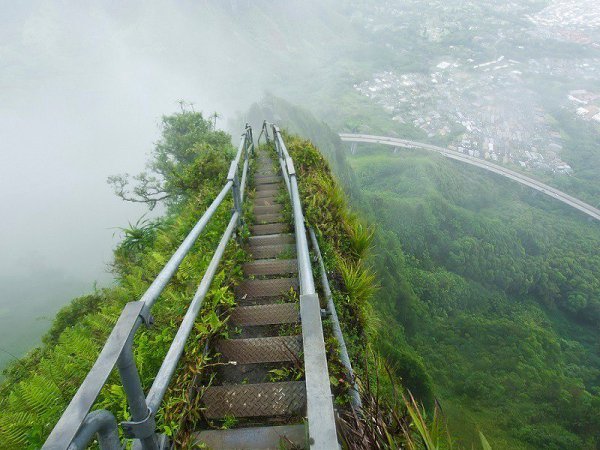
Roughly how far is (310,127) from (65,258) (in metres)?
63.1

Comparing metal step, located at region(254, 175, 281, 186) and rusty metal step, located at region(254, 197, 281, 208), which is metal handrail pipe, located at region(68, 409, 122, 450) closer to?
rusty metal step, located at region(254, 197, 281, 208)

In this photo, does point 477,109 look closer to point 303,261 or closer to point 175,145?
point 175,145

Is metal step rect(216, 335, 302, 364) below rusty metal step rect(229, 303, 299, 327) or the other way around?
below

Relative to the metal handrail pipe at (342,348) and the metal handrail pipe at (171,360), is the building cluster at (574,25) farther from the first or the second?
the metal handrail pipe at (171,360)

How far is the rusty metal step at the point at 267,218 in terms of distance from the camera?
5129 millimetres

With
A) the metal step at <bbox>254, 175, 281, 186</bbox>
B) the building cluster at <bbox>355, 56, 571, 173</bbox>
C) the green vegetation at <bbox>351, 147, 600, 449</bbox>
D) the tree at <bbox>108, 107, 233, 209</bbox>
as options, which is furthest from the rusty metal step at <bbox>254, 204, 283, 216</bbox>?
the building cluster at <bbox>355, 56, 571, 173</bbox>

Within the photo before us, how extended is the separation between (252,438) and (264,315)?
3.47 ft

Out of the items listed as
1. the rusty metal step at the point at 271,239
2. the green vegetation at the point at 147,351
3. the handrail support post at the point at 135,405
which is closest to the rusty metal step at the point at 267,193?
the green vegetation at the point at 147,351

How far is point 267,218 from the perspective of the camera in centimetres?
525

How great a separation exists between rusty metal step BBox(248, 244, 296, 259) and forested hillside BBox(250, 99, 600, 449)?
11.2 meters

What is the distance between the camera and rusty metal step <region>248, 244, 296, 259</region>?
4.04m

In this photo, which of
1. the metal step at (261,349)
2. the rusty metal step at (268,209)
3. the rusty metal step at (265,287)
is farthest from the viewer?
the rusty metal step at (268,209)

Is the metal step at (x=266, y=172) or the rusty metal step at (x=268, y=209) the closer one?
the rusty metal step at (x=268, y=209)

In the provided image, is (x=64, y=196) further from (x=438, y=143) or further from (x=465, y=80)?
(x=465, y=80)
